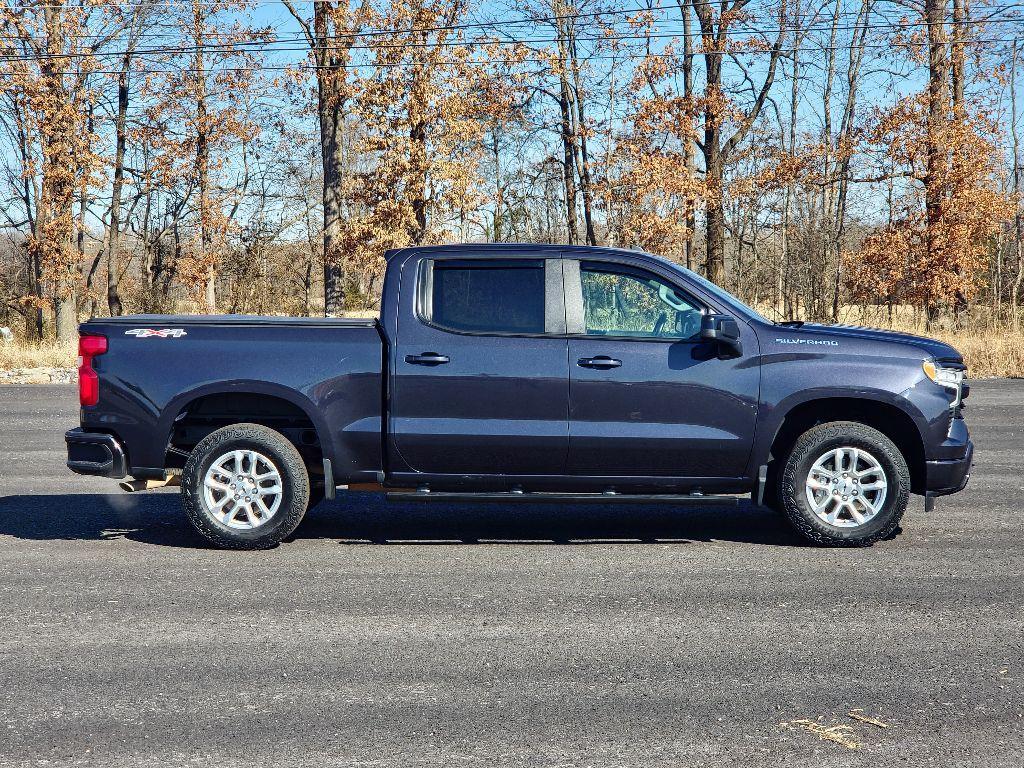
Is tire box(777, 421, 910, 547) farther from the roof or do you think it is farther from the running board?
the roof

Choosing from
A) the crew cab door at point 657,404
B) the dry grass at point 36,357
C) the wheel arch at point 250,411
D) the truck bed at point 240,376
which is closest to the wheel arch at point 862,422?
the crew cab door at point 657,404

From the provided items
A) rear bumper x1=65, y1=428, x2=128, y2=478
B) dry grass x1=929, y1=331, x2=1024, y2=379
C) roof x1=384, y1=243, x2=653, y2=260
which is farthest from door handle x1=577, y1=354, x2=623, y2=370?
dry grass x1=929, y1=331, x2=1024, y2=379

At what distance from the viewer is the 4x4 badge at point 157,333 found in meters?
7.18

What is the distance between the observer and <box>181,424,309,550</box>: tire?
7145mm

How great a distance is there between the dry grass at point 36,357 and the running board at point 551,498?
19068mm

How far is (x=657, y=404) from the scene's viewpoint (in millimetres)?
7066

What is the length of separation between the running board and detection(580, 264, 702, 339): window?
107 centimetres

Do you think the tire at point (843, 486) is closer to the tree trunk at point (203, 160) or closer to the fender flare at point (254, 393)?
the fender flare at point (254, 393)

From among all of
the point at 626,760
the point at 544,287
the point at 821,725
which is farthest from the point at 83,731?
the point at 544,287

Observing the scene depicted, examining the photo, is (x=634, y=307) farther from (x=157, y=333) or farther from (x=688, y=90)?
(x=688, y=90)

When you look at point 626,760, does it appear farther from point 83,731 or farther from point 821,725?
point 83,731

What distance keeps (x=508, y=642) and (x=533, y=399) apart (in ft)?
7.25

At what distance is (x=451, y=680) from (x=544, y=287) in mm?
3296

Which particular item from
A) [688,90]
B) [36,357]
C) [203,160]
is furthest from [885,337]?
[203,160]
